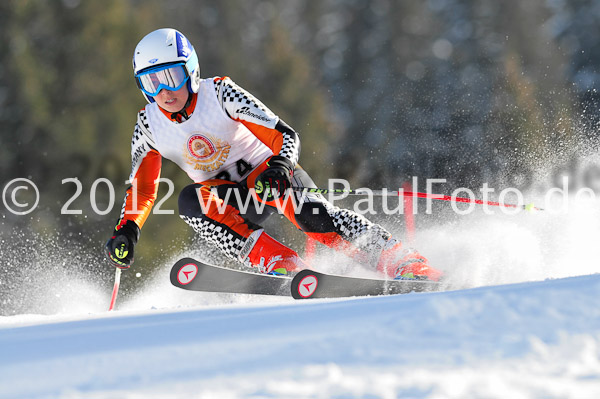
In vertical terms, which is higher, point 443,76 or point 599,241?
point 443,76

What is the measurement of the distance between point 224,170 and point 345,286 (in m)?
0.97

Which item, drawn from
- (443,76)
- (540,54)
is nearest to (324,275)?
(443,76)

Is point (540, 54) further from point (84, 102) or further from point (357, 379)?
point (357, 379)

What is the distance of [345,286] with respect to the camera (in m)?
3.81

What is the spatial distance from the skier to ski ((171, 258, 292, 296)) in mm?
132

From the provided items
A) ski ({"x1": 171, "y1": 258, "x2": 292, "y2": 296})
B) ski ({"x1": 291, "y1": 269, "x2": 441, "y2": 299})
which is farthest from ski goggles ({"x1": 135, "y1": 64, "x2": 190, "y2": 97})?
ski ({"x1": 291, "y1": 269, "x2": 441, "y2": 299})

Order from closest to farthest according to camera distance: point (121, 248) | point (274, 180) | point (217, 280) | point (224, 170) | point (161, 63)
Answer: point (274, 180)
point (161, 63)
point (121, 248)
point (224, 170)
point (217, 280)

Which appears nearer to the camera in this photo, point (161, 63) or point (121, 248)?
point (161, 63)

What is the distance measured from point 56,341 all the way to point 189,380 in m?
0.72

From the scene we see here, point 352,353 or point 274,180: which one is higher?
point 274,180

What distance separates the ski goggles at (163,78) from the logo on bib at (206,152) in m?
0.32

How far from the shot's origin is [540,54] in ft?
88.1

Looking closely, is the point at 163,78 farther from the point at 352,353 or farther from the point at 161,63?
the point at 352,353

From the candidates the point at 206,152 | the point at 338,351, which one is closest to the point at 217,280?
the point at 206,152
